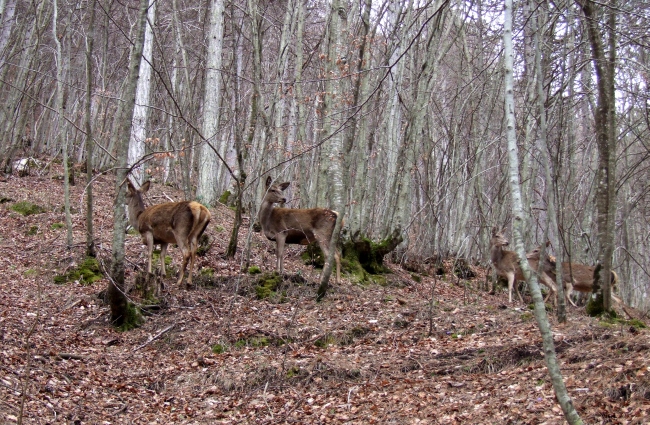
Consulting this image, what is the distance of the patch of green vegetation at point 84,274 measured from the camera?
35.8 ft

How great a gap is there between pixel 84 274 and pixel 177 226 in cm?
183

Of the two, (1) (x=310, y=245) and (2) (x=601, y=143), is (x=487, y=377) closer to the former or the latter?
(2) (x=601, y=143)

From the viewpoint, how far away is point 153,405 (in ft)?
23.5

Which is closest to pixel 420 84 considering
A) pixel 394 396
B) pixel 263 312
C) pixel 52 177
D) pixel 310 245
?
Answer: pixel 310 245

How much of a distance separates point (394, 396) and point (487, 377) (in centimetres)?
108

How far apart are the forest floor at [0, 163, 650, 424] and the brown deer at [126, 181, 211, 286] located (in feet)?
1.84

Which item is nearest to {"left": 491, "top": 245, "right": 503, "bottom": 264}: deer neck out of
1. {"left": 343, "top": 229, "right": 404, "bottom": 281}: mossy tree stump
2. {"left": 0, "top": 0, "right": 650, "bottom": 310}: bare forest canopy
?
{"left": 0, "top": 0, "right": 650, "bottom": 310}: bare forest canopy

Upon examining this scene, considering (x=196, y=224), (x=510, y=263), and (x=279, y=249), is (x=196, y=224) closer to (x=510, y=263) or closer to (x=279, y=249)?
(x=279, y=249)

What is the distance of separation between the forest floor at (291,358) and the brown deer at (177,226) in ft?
1.84

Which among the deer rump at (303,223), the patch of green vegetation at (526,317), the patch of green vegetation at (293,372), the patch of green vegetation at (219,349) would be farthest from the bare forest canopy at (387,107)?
the patch of green vegetation at (293,372)

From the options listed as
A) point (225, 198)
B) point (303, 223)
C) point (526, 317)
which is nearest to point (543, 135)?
point (526, 317)

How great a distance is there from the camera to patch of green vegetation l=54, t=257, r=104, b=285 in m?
10.9

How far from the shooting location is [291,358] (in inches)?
325

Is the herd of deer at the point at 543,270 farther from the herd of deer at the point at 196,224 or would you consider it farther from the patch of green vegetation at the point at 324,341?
the patch of green vegetation at the point at 324,341
